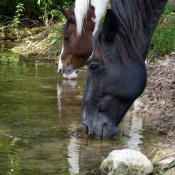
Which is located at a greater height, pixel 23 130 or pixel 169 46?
pixel 169 46

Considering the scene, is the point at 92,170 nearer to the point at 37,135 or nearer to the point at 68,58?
the point at 37,135

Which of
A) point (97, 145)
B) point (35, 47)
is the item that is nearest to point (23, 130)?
point (97, 145)

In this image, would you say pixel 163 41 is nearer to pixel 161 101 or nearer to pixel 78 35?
pixel 78 35

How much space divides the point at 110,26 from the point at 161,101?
7.35 feet

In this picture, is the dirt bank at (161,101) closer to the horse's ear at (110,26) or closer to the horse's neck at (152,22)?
the horse's neck at (152,22)

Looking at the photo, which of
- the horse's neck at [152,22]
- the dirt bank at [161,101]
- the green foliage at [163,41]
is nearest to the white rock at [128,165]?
the dirt bank at [161,101]

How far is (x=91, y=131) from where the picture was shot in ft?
14.4

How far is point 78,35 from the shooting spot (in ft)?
28.0

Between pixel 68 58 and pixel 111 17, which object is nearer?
pixel 111 17

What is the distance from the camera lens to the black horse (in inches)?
166

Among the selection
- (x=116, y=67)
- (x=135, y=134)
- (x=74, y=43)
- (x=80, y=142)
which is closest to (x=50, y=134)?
(x=80, y=142)

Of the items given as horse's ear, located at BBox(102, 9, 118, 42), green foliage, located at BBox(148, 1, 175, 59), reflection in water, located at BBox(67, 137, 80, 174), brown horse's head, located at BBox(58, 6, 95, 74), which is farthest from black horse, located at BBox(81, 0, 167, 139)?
green foliage, located at BBox(148, 1, 175, 59)

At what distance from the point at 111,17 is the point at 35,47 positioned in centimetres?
835

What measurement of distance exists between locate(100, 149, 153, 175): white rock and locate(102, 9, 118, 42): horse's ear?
3.41 ft
